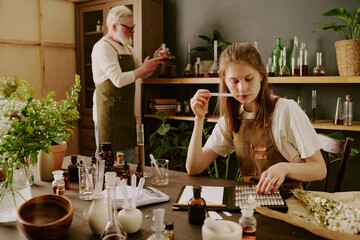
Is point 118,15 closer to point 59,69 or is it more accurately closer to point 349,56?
point 59,69

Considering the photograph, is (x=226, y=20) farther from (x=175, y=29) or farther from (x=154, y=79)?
(x=154, y=79)

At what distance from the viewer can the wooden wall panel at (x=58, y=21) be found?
13.1 feet

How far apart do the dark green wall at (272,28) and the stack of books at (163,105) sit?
395 millimetres

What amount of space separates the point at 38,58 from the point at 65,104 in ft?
10.1

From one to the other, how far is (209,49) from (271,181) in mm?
2367

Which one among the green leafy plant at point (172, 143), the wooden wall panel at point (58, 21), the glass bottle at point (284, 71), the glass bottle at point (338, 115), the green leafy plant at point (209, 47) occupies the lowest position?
the green leafy plant at point (172, 143)

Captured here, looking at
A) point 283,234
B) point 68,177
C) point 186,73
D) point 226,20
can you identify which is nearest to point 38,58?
point 186,73

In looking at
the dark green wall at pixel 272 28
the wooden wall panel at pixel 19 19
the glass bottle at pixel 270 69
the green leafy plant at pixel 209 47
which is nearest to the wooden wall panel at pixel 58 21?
the wooden wall panel at pixel 19 19

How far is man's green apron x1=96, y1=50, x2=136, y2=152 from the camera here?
308cm

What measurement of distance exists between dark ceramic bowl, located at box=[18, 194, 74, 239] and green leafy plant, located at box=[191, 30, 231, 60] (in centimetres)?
259

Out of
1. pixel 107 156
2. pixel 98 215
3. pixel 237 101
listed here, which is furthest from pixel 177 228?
pixel 237 101

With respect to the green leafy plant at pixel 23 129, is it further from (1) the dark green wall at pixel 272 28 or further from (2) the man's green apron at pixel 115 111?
(1) the dark green wall at pixel 272 28

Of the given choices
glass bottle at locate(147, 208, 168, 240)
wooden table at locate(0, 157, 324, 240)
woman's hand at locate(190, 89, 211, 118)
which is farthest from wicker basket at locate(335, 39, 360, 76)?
glass bottle at locate(147, 208, 168, 240)

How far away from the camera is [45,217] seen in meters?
1.09
